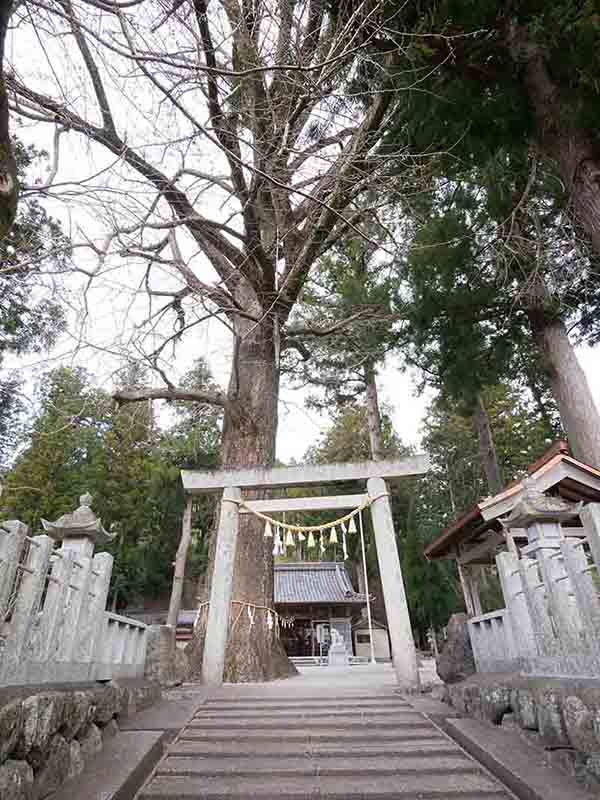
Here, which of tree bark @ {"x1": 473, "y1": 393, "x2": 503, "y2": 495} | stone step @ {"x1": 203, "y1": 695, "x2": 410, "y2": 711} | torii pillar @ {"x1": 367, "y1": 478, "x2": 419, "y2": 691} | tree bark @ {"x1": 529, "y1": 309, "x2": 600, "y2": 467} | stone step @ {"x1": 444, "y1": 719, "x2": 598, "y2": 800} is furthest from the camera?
tree bark @ {"x1": 473, "y1": 393, "x2": 503, "y2": 495}

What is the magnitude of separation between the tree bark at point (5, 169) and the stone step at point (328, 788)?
9.73 feet

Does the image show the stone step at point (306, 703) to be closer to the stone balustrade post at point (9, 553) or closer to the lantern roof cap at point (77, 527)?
the lantern roof cap at point (77, 527)

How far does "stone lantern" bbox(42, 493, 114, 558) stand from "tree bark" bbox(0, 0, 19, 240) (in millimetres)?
2110

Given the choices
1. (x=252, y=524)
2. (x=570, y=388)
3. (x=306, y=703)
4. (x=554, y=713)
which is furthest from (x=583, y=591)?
(x=570, y=388)

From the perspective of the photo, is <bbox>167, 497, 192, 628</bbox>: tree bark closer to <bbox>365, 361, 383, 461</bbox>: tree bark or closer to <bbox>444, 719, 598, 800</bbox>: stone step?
<bbox>365, 361, 383, 461</bbox>: tree bark

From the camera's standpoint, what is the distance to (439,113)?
536 centimetres

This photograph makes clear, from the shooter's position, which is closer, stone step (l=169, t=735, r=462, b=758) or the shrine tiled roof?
stone step (l=169, t=735, r=462, b=758)

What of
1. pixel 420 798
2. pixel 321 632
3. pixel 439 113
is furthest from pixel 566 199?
pixel 321 632

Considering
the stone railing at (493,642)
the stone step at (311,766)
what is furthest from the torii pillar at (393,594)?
the stone step at (311,766)

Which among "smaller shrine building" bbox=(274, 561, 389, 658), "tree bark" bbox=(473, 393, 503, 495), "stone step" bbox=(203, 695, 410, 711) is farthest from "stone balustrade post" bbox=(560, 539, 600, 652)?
"smaller shrine building" bbox=(274, 561, 389, 658)

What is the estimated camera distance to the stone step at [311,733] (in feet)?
10.4

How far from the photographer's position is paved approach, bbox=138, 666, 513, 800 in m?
2.46

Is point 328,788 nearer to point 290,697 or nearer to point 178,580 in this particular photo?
point 290,697

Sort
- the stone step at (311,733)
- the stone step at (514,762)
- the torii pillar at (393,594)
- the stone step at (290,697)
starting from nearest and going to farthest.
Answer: the stone step at (514,762) → the stone step at (311,733) → the stone step at (290,697) → the torii pillar at (393,594)
